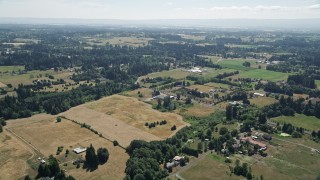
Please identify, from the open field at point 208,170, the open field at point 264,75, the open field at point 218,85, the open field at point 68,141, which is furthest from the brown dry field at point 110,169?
the open field at point 264,75

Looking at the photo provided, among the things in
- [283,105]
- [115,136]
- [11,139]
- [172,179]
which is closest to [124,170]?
[172,179]

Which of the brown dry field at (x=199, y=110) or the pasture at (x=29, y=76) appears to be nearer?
the brown dry field at (x=199, y=110)

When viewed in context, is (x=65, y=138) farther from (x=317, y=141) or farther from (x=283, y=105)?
(x=283, y=105)

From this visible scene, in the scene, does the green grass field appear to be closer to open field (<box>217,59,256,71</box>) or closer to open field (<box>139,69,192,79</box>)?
open field (<box>139,69,192,79</box>)

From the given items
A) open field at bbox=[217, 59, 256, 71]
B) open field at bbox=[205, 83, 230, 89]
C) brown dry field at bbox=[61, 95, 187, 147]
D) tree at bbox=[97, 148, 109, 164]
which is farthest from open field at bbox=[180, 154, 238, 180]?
open field at bbox=[217, 59, 256, 71]

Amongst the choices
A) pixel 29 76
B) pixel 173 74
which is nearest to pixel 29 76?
pixel 29 76

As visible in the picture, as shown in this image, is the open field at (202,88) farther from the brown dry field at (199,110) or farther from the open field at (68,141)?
the open field at (68,141)
